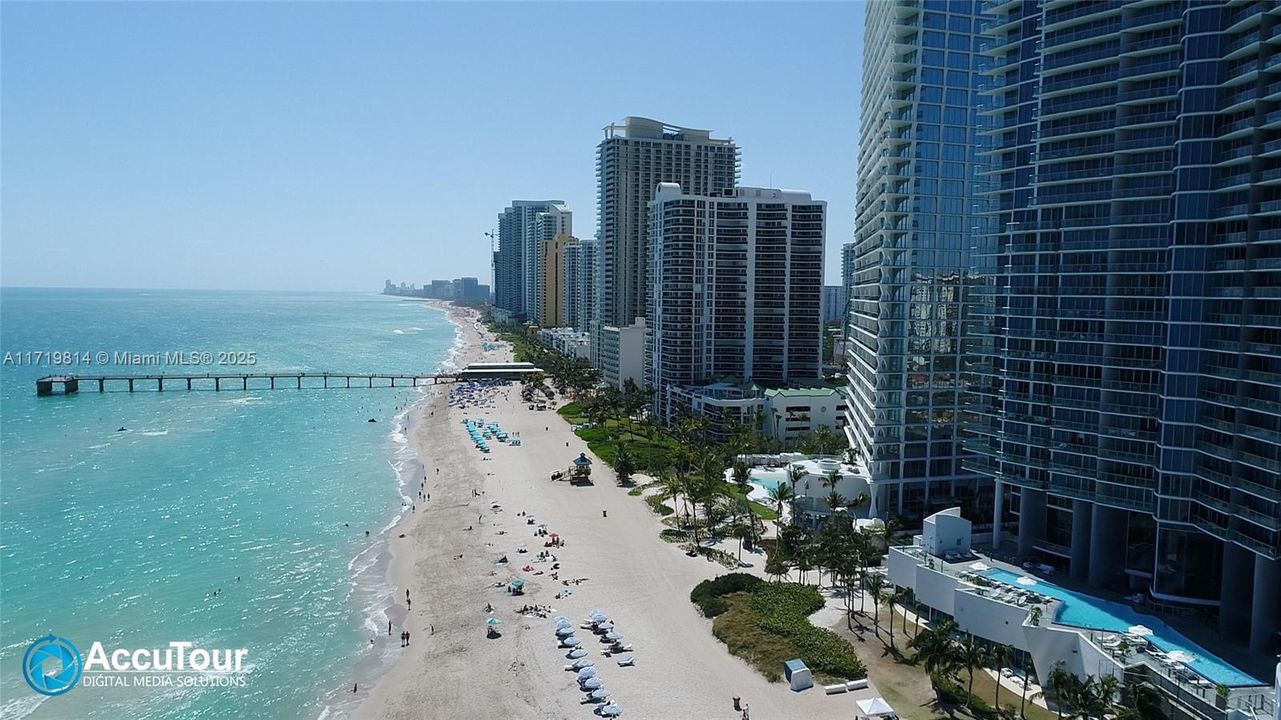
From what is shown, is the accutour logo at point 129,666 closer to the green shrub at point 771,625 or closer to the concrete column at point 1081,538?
the green shrub at point 771,625

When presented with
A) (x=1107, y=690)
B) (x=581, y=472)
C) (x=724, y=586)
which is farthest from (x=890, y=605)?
(x=581, y=472)

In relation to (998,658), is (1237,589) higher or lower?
higher

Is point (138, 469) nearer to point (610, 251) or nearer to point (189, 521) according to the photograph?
point (189, 521)

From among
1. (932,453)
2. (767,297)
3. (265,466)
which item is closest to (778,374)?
(767,297)

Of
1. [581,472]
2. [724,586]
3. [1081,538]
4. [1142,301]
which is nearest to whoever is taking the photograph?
[1142,301]

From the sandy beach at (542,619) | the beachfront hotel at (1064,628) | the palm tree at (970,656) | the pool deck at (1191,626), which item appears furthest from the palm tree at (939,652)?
the pool deck at (1191,626)

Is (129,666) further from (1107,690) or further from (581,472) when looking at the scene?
(1107,690)
